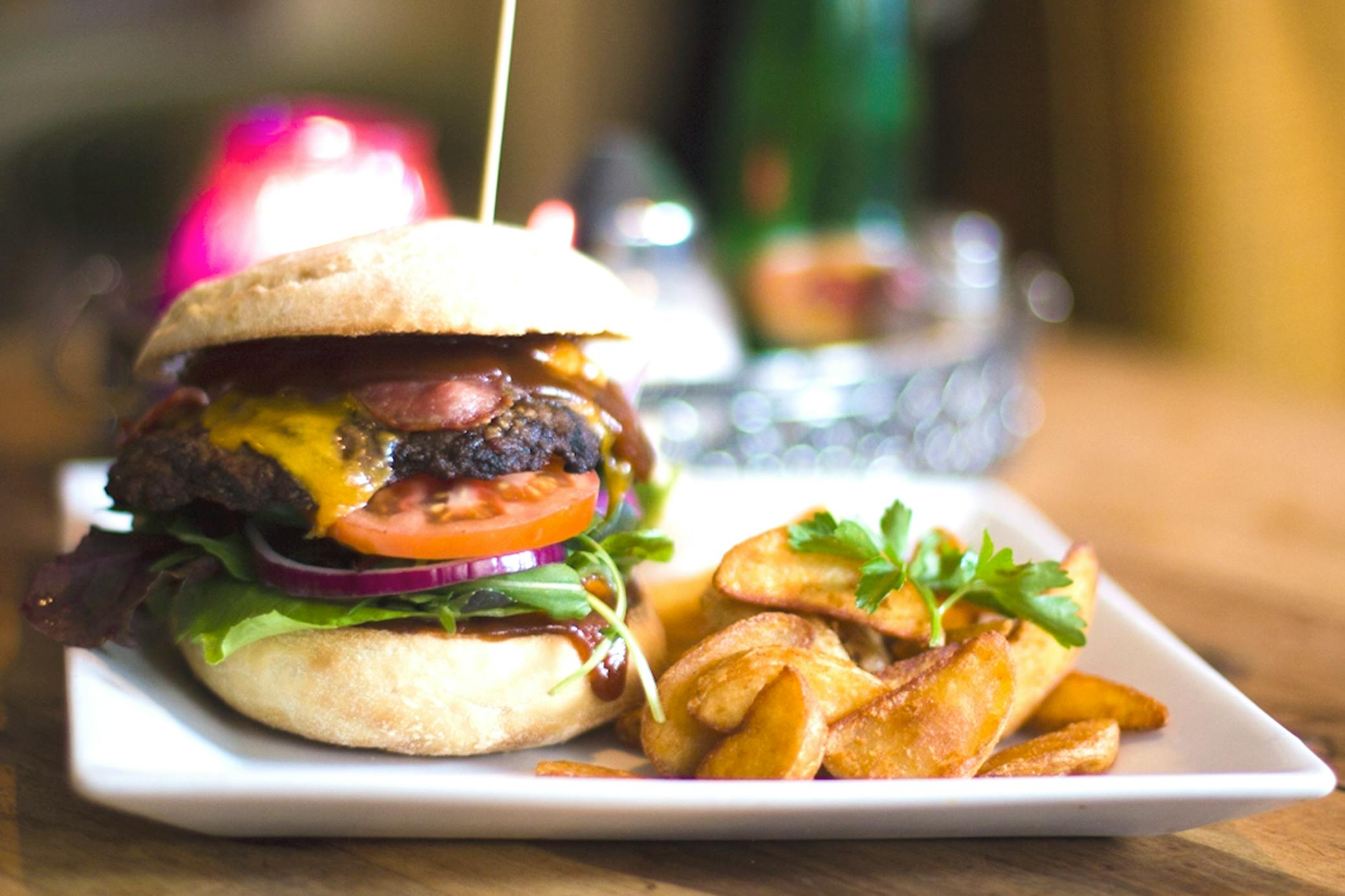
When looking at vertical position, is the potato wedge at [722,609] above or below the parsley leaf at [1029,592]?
below

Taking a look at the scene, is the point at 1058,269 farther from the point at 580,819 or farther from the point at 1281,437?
the point at 580,819

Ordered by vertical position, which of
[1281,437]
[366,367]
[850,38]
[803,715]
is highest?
[850,38]

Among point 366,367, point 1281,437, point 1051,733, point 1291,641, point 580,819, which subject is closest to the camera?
point 580,819

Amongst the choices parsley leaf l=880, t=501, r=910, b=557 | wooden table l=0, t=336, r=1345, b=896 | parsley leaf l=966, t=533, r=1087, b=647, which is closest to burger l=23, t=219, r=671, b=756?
wooden table l=0, t=336, r=1345, b=896

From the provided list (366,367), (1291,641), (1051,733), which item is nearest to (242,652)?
(366,367)

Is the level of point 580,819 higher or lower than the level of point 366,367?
lower

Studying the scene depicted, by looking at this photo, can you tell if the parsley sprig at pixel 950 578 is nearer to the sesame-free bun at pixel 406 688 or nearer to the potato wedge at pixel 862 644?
the potato wedge at pixel 862 644

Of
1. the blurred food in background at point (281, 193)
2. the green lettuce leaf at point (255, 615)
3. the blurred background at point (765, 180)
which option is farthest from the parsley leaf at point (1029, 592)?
the blurred food in background at point (281, 193)
